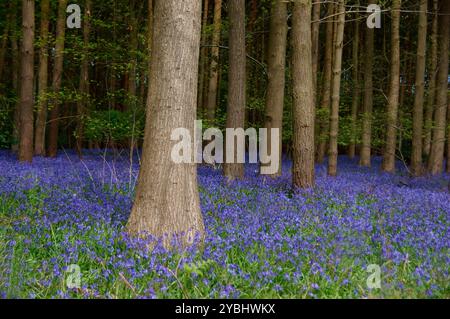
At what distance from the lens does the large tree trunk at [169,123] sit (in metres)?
5.53

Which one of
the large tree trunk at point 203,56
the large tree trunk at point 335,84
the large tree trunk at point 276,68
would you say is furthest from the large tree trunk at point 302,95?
the large tree trunk at point 203,56

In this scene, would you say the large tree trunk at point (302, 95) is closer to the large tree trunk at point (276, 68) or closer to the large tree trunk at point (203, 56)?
the large tree trunk at point (276, 68)

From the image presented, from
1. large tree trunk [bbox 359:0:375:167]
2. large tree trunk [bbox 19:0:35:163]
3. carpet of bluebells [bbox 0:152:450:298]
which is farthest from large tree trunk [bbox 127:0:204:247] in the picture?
large tree trunk [bbox 359:0:375:167]

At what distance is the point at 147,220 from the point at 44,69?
48.5ft

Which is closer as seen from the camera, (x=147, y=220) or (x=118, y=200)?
(x=147, y=220)

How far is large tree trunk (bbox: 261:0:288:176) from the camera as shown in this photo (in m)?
12.4

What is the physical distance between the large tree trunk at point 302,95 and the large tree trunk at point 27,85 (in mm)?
8849

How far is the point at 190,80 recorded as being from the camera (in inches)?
222

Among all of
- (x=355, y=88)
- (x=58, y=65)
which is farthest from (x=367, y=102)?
(x=58, y=65)

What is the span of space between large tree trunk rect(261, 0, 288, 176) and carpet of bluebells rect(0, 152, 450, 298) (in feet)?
14.9

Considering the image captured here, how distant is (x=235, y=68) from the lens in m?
11.6
